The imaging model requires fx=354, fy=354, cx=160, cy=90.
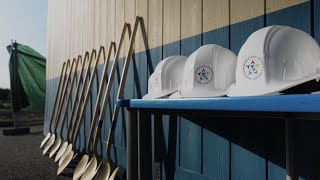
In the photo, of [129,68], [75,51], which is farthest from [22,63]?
[129,68]

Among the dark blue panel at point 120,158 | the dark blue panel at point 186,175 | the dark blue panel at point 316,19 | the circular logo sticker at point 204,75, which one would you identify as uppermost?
the dark blue panel at point 316,19

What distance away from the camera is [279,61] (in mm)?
1117

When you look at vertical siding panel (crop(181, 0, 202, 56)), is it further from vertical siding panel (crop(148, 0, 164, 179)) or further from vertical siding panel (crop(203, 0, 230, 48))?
vertical siding panel (crop(148, 0, 164, 179))

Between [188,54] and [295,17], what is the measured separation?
91 centimetres

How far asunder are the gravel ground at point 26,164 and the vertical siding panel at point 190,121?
162 cm

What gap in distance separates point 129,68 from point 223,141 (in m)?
1.58

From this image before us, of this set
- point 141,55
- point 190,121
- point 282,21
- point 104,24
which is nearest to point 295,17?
point 282,21

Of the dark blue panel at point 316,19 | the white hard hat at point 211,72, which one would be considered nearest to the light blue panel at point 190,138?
the white hard hat at point 211,72

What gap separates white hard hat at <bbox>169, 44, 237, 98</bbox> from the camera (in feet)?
4.85

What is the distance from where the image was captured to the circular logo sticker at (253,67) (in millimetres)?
1150

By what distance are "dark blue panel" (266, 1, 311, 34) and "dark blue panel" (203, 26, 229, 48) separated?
1.11ft

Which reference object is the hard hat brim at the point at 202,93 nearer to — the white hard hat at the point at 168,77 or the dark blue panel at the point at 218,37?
the white hard hat at the point at 168,77

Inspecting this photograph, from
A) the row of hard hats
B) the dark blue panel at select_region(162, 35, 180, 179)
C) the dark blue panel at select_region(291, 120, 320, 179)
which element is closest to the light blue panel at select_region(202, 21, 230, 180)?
the dark blue panel at select_region(162, 35, 180, 179)

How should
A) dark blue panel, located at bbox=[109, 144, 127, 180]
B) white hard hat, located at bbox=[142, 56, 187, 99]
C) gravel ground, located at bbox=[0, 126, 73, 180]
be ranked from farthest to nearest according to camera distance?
gravel ground, located at bbox=[0, 126, 73, 180] → dark blue panel, located at bbox=[109, 144, 127, 180] → white hard hat, located at bbox=[142, 56, 187, 99]
